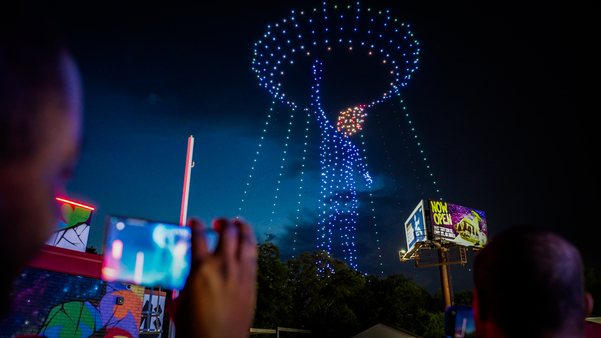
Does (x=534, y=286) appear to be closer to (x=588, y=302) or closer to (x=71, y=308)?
(x=588, y=302)

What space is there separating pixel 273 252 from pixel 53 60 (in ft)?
103

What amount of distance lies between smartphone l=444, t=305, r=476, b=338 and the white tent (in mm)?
22487

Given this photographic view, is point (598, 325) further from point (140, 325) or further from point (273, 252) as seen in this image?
point (273, 252)

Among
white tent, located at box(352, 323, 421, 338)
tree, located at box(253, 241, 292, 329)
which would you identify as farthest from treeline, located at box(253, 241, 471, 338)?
white tent, located at box(352, 323, 421, 338)

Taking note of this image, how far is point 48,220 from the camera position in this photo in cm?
48

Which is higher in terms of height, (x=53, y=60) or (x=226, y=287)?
(x=53, y=60)

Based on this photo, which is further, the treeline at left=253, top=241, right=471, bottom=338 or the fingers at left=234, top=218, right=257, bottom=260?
the treeline at left=253, top=241, right=471, bottom=338

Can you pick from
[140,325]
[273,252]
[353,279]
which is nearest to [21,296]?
[140,325]

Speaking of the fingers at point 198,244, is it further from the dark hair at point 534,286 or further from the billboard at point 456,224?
the billboard at point 456,224

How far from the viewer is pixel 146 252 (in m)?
2.13

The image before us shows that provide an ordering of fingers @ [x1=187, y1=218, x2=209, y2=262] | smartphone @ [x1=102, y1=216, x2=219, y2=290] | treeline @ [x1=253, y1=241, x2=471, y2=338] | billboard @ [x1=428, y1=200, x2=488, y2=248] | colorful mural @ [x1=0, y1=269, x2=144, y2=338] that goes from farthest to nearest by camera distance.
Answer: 1. treeline @ [x1=253, y1=241, x2=471, y2=338]
2. billboard @ [x1=428, y1=200, x2=488, y2=248]
3. colorful mural @ [x1=0, y1=269, x2=144, y2=338]
4. smartphone @ [x1=102, y1=216, x2=219, y2=290]
5. fingers @ [x1=187, y1=218, x2=209, y2=262]

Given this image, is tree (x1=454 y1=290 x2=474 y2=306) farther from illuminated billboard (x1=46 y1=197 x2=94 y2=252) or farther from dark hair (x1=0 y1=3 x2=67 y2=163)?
dark hair (x1=0 y1=3 x2=67 y2=163)

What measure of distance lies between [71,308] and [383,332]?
61.0ft

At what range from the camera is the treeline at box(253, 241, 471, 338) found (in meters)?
31.1
